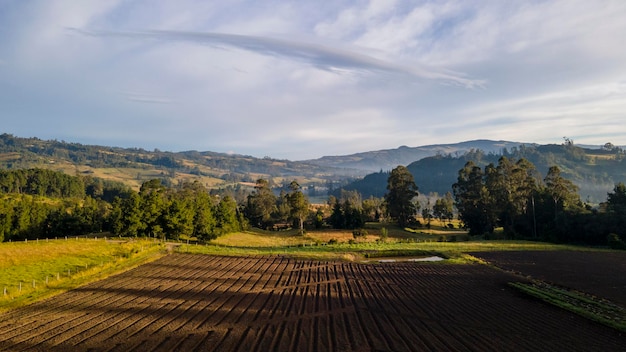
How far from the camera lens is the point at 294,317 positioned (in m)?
18.7

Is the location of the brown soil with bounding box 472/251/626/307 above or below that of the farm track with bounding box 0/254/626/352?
below

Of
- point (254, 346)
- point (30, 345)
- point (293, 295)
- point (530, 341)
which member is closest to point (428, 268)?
point (293, 295)

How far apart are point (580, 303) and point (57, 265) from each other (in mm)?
41016

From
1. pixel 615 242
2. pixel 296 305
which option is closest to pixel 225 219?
pixel 296 305

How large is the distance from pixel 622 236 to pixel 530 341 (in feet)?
170

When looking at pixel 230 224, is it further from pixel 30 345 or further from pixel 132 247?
pixel 30 345

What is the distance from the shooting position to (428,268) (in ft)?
116

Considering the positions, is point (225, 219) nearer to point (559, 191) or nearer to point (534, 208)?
point (534, 208)

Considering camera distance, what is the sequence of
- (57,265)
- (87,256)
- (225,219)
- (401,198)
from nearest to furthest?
(57,265) → (87,256) → (225,219) → (401,198)

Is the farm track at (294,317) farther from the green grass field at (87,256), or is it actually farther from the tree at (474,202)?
the tree at (474,202)

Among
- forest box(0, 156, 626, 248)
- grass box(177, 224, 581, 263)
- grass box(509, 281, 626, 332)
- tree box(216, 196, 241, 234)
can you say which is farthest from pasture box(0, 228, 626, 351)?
tree box(216, 196, 241, 234)

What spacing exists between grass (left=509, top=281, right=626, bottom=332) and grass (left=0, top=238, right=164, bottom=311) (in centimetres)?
3122

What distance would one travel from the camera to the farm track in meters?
15.3

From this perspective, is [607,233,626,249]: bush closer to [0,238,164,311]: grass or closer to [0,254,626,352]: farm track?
[0,254,626,352]: farm track
